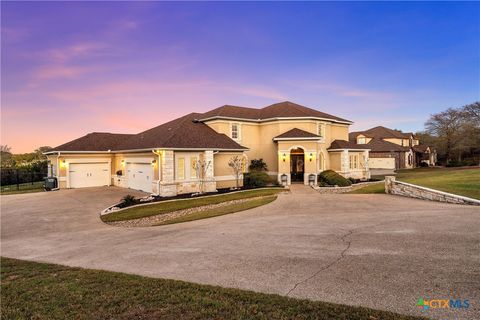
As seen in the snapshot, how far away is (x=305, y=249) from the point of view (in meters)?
6.75

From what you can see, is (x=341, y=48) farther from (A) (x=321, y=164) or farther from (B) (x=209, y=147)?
(B) (x=209, y=147)

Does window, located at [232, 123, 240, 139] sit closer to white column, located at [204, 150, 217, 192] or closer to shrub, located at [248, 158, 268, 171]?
shrub, located at [248, 158, 268, 171]

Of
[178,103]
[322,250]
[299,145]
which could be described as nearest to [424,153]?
[299,145]

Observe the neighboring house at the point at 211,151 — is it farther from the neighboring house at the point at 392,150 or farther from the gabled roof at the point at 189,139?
the neighboring house at the point at 392,150

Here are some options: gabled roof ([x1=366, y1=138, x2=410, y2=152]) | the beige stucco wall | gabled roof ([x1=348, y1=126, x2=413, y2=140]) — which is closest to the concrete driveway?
the beige stucco wall

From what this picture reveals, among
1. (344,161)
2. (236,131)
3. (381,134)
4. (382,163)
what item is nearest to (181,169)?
(236,131)

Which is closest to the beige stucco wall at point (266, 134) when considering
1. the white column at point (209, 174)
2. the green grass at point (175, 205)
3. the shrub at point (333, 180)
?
the shrub at point (333, 180)

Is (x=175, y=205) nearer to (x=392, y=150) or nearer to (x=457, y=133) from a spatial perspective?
(x=392, y=150)

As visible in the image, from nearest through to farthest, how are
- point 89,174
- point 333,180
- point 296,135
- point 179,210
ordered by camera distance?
1. point 179,210
2. point 333,180
3. point 296,135
4. point 89,174

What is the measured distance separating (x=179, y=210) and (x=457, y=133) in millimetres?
46754

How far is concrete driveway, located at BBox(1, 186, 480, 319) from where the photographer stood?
4480 mm

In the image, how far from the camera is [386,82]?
1009 inches

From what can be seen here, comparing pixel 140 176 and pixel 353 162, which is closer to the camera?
pixel 140 176

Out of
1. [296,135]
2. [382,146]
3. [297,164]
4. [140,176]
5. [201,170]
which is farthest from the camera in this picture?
[382,146]
